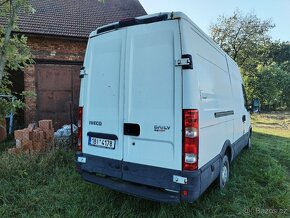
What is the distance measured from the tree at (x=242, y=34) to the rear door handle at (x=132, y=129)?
891 inches

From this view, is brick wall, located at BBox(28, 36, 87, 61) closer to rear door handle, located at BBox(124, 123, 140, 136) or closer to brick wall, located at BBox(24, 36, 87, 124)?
brick wall, located at BBox(24, 36, 87, 124)

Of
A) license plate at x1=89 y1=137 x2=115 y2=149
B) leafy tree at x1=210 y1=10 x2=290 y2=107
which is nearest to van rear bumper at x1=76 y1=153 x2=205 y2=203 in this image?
license plate at x1=89 y1=137 x2=115 y2=149

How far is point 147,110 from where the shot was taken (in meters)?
3.08

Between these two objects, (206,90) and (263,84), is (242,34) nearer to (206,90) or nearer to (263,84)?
(263,84)

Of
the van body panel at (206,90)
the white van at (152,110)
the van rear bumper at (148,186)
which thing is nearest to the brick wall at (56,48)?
the white van at (152,110)

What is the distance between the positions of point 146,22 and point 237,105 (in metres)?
3.12

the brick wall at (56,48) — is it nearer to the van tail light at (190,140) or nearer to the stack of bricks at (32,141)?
the stack of bricks at (32,141)

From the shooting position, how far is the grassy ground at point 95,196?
3.50m

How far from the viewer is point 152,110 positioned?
3.05 metres

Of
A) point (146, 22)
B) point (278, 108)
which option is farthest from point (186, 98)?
point (278, 108)

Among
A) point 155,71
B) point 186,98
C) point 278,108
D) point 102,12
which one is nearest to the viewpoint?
point 186,98

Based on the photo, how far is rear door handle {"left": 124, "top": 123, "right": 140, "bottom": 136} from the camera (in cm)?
317

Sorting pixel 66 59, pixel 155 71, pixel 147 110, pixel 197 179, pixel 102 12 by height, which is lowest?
pixel 197 179

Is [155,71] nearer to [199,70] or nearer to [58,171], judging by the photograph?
[199,70]
